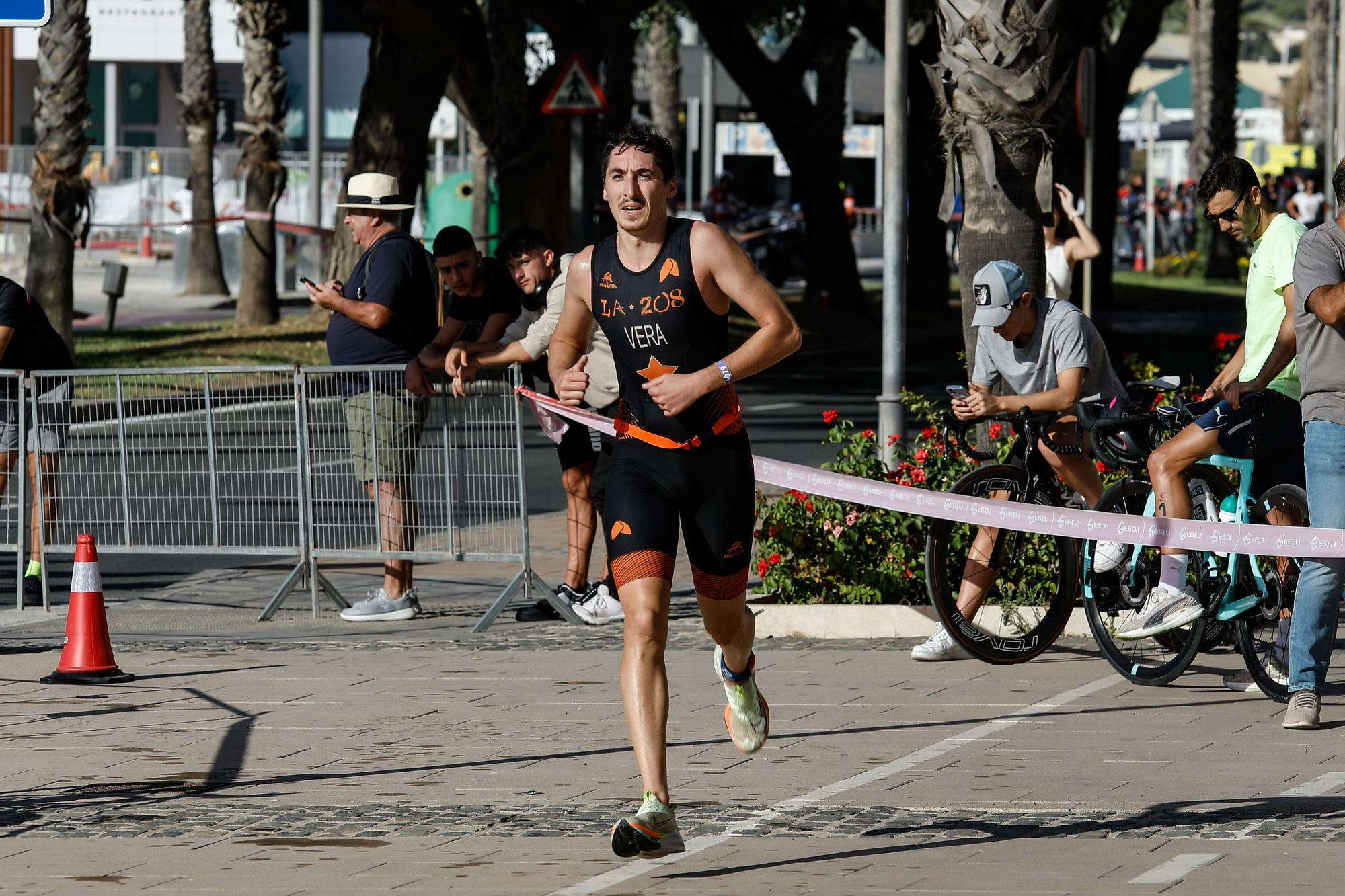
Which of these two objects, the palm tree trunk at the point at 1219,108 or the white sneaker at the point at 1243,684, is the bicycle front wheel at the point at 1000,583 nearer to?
the white sneaker at the point at 1243,684

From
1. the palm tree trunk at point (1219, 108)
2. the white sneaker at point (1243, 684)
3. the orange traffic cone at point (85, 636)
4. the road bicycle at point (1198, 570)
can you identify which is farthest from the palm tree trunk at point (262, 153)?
the white sneaker at point (1243, 684)

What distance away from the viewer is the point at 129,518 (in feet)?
34.0

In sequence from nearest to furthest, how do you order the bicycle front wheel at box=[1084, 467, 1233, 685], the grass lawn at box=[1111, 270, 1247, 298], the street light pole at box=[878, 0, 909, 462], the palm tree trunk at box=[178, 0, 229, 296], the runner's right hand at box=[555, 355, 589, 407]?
the runner's right hand at box=[555, 355, 589, 407], the bicycle front wheel at box=[1084, 467, 1233, 685], the street light pole at box=[878, 0, 909, 462], the palm tree trunk at box=[178, 0, 229, 296], the grass lawn at box=[1111, 270, 1247, 298]

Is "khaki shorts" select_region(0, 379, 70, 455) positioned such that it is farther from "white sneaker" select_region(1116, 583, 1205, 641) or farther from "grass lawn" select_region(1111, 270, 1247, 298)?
"grass lawn" select_region(1111, 270, 1247, 298)

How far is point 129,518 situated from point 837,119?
24.5m

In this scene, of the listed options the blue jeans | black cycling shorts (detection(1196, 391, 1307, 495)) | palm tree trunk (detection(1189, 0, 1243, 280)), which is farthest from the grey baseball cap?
palm tree trunk (detection(1189, 0, 1243, 280))

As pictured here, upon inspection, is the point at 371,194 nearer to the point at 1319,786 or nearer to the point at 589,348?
the point at 589,348

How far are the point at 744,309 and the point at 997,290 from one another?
99.9 inches

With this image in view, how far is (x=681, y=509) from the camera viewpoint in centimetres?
605

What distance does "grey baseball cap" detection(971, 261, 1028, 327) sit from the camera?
324 inches

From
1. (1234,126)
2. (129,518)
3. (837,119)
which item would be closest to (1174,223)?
(1234,126)

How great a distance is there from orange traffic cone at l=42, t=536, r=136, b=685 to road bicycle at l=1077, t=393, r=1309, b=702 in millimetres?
3805

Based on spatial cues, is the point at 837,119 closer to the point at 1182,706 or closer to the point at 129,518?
the point at 129,518

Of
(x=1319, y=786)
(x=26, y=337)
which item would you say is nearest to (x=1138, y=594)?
(x=1319, y=786)
